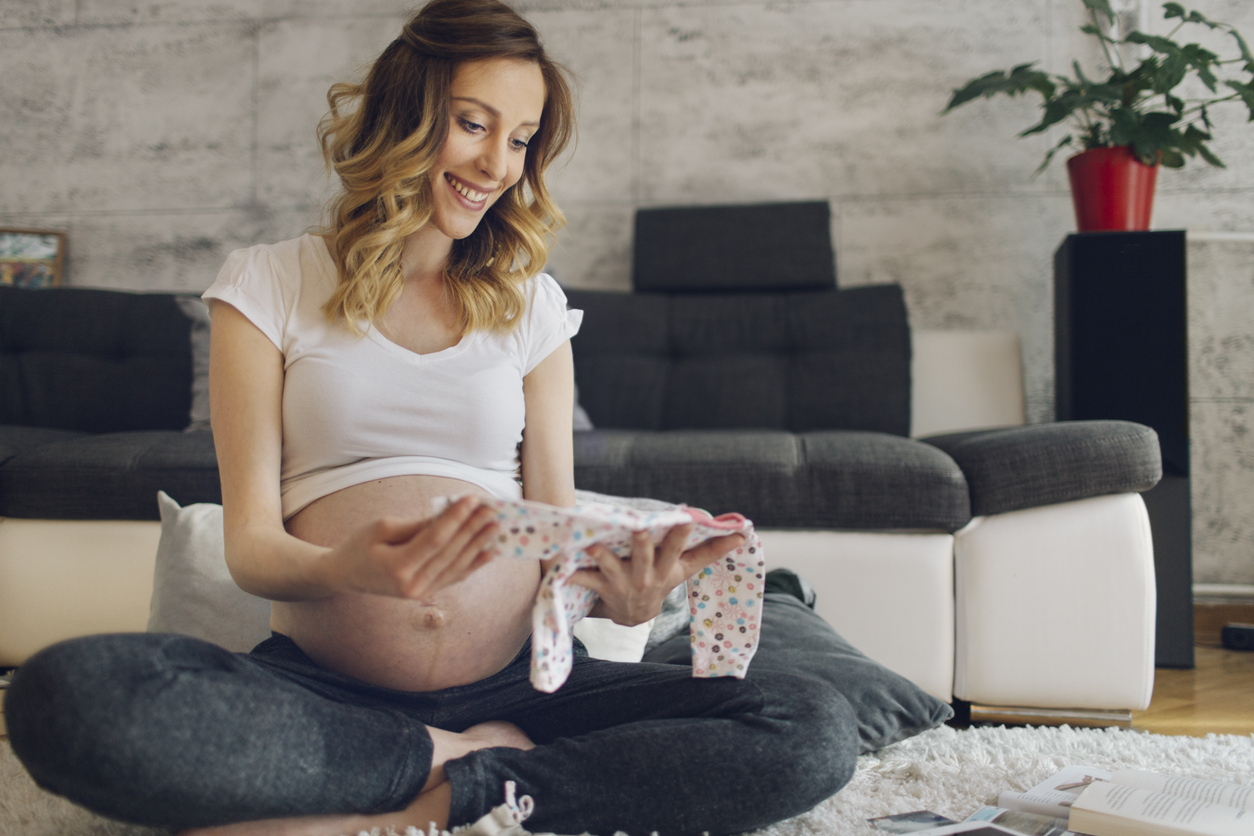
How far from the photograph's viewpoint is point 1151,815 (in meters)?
0.90

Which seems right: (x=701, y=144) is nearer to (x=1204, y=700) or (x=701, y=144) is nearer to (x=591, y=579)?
(x=1204, y=700)

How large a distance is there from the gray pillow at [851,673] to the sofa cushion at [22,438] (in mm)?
1403

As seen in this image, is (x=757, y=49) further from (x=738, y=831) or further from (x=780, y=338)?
(x=738, y=831)

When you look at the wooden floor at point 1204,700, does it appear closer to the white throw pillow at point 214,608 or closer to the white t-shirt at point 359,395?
the white throw pillow at point 214,608

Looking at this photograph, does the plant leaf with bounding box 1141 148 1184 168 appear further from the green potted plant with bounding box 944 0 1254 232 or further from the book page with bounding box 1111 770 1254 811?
the book page with bounding box 1111 770 1254 811

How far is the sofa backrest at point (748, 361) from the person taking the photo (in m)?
2.41

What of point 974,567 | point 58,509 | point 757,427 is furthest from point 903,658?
point 58,509

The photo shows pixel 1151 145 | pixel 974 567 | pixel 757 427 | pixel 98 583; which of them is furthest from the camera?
pixel 757 427

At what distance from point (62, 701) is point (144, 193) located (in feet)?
9.21

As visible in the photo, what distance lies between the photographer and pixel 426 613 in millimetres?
940

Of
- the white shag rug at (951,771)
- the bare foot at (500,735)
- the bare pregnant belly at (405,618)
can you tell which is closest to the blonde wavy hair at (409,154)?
the bare pregnant belly at (405,618)

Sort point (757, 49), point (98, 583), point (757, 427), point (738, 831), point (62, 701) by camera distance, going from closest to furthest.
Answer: point (62, 701) → point (738, 831) → point (98, 583) → point (757, 427) → point (757, 49)

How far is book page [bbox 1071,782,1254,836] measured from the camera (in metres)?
0.87

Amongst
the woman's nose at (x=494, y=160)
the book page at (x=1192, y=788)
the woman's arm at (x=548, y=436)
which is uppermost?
the woman's nose at (x=494, y=160)
